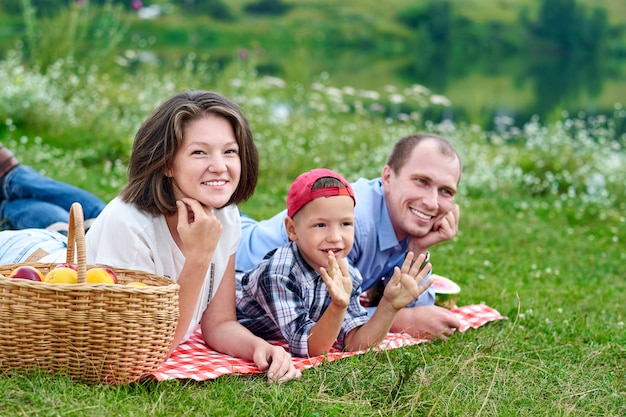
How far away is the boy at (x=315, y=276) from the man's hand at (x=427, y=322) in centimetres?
57

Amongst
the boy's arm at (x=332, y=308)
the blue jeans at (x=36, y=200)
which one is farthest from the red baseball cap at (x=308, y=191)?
the blue jeans at (x=36, y=200)

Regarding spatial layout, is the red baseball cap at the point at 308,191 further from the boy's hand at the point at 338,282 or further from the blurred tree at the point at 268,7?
the blurred tree at the point at 268,7

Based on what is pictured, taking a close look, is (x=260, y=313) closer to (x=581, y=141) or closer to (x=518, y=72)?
(x=581, y=141)

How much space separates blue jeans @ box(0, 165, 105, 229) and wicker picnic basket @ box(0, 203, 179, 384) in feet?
7.45

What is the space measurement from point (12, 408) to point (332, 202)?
174 centimetres

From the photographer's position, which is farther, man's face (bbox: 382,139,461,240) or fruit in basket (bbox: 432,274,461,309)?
fruit in basket (bbox: 432,274,461,309)

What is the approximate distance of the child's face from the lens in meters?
4.04

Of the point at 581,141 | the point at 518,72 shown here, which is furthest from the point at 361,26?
the point at 581,141

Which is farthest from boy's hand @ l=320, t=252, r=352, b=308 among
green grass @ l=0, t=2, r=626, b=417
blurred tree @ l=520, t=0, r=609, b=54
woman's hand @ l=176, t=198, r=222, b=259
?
blurred tree @ l=520, t=0, r=609, b=54

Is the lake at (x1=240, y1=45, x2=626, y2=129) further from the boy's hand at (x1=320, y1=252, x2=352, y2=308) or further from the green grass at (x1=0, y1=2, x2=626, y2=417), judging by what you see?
the boy's hand at (x1=320, y1=252, x2=352, y2=308)

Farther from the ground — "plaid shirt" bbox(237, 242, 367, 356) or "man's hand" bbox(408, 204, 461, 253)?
"man's hand" bbox(408, 204, 461, 253)

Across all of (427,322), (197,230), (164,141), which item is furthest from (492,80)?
(197,230)

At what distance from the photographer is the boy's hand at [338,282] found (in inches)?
144

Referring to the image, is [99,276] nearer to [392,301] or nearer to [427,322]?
[392,301]
